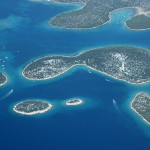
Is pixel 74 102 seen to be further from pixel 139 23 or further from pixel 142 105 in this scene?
pixel 139 23

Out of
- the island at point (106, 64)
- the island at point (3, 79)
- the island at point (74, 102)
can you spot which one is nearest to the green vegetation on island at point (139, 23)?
the island at point (106, 64)

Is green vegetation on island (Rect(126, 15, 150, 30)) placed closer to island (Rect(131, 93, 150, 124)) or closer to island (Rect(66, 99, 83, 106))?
island (Rect(131, 93, 150, 124))

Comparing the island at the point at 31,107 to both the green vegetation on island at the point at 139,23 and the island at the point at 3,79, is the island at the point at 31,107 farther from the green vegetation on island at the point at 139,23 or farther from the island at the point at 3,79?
the green vegetation on island at the point at 139,23

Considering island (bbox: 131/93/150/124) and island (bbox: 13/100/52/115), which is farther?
island (bbox: 13/100/52/115)

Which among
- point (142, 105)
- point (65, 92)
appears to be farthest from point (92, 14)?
point (142, 105)

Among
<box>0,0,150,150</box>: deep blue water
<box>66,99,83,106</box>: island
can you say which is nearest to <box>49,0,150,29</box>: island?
<box>0,0,150,150</box>: deep blue water

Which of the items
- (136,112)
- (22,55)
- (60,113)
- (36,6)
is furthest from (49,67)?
(36,6)
